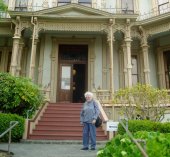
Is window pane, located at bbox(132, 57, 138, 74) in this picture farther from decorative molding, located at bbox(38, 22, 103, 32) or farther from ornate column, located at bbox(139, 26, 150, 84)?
decorative molding, located at bbox(38, 22, 103, 32)

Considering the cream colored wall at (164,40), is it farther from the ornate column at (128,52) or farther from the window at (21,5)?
the window at (21,5)

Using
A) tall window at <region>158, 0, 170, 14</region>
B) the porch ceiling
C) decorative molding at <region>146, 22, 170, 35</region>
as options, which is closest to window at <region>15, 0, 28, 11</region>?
the porch ceiling

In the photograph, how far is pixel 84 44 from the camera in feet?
A: 53.2

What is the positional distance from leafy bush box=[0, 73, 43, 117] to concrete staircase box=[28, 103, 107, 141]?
3.22ft

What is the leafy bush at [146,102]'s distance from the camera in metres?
10.4

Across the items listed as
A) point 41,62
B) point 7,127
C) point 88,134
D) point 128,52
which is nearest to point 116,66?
point 128,52

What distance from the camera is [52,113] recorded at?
477 inches

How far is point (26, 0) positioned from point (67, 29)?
16.2ft

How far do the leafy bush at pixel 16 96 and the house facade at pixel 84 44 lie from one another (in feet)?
11.1

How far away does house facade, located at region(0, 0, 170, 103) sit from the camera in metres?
14.4

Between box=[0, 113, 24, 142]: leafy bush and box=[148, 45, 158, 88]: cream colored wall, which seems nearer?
box=[0, 113, 24, 142]: leafy bush

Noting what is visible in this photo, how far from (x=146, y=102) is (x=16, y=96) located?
5.46 m

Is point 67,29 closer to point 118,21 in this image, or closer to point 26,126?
point 118,21

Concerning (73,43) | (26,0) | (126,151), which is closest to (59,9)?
(73,43)
